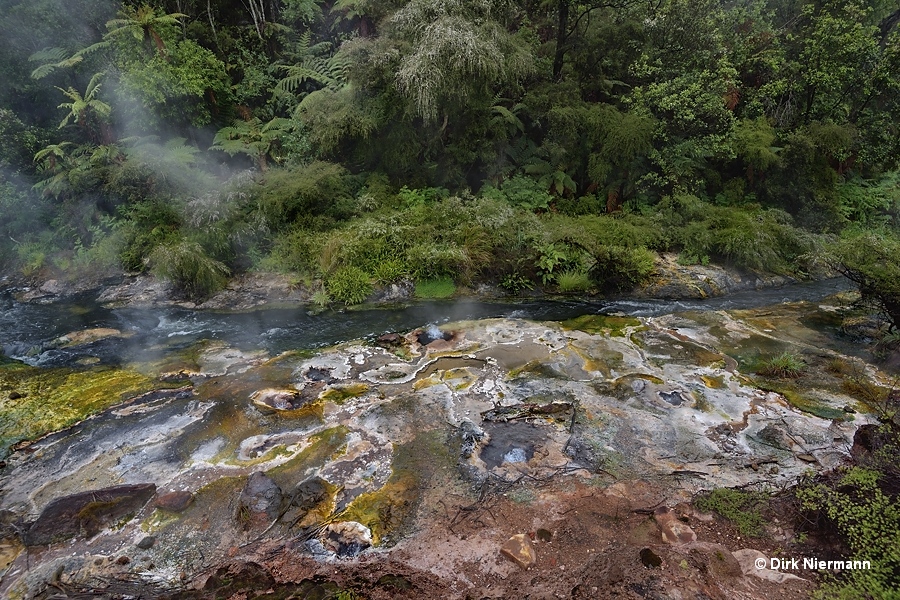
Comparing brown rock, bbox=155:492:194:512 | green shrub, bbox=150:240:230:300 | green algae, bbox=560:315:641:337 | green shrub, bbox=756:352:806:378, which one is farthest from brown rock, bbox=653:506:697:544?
green shrub, bbox=150:240:230:300

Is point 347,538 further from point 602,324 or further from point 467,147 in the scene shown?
point 467,147

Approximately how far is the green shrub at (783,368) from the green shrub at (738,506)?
3.19 m

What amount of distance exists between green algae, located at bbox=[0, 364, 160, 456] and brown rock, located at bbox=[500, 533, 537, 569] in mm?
6170

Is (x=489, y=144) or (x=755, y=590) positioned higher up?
(x=489, y=144)

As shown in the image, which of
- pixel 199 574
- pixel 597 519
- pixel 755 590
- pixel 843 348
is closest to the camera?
pixel 755 590

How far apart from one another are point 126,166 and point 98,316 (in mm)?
4004

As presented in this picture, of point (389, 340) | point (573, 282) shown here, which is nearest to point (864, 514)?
point (389, 340)

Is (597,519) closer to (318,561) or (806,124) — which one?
(318,561)

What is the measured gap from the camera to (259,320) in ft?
32.0

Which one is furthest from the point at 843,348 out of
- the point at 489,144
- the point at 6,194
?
the point at 6,194

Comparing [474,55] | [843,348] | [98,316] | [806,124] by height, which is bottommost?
[843,348]

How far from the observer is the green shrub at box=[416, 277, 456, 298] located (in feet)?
34.9

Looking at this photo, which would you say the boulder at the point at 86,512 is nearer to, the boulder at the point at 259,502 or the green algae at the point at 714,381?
the boulder at the point at 259,502

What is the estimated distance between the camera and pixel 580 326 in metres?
9.04
